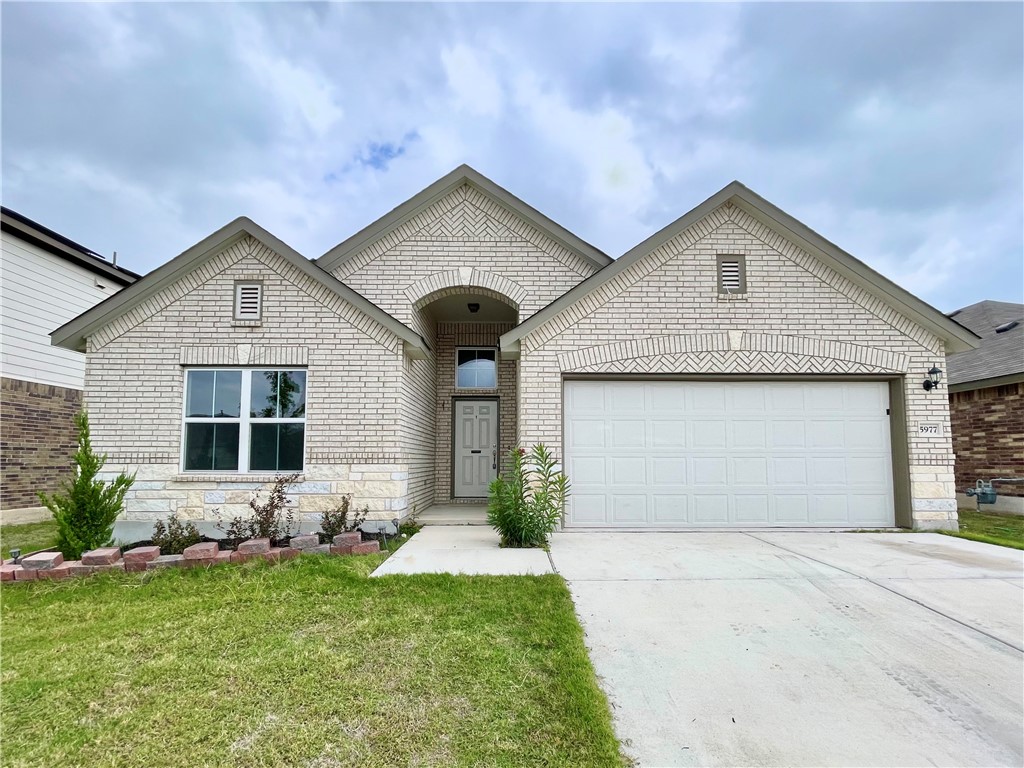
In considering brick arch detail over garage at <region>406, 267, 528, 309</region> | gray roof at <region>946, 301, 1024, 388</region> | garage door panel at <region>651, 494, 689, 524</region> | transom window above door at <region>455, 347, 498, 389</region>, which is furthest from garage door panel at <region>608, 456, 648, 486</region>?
gray roof at <region>946, 301, 1024, 388</region>

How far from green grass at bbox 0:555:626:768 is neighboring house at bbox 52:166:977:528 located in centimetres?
350

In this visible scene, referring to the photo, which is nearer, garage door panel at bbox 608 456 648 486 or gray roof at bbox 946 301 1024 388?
garage door panel at bbox 608 456 648 486

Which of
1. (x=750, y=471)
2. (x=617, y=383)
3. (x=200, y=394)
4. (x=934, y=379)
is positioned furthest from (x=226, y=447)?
(x=934, y=379)

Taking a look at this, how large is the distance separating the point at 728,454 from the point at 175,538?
8435 mm

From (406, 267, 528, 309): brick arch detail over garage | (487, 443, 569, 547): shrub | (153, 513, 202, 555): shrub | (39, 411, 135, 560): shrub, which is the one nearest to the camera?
(39, 411, 135, 560): shrub

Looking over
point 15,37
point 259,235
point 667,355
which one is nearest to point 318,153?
point 15,37

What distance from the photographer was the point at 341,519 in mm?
7711

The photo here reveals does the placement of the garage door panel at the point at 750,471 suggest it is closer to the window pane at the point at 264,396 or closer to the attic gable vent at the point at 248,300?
the window pane at the point at 264,396

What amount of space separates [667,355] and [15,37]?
1314 centimetres

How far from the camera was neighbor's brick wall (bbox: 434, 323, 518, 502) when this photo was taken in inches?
475

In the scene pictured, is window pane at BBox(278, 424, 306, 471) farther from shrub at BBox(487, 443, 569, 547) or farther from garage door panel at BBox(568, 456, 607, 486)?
garage door panel at BBox(568, 456, 607, 486)

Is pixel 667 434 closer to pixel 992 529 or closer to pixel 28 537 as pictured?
pixel 992 529

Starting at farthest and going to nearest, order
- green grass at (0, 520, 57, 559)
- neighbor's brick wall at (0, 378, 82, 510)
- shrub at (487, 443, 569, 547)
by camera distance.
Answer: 1. neighbor's brick wall at (0, 378, 82, 510)
2. green grass at (0, 520, 57, 559)
3. shrub at (487, 443, 569, 547)

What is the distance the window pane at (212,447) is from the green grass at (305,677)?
3.27 meters
